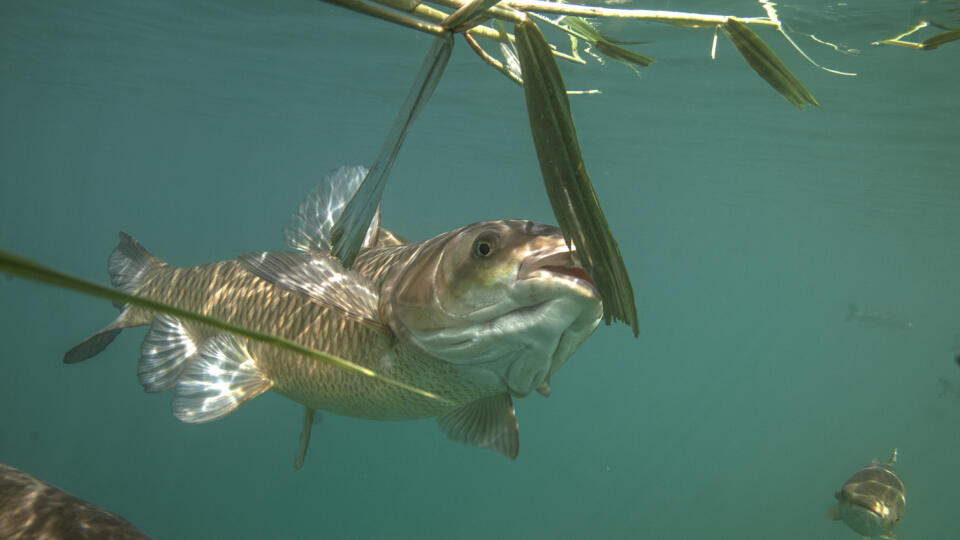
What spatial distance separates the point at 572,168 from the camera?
132 cm

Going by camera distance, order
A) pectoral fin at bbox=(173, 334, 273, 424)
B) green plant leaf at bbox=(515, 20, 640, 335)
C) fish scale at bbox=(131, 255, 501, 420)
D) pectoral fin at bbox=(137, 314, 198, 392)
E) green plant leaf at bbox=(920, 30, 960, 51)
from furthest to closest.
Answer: pectoral fin at bbox=(137, 314, 198, 392)
pectoral fin at bbox=(173, 334, 273, 424)
fish scale at bbox=(131, 255, 501, 420)
green plant leaf at bbox=(920, 30, 960, 51)
green plant leaf at bbox=(515, 20, 640, 335)

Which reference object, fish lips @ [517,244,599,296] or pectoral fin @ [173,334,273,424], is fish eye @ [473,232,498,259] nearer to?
fish lips @ [517,244,599,296]

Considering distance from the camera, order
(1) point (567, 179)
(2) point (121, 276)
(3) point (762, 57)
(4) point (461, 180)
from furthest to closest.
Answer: (4) point (461, 180) → (2) point (121, 276) → (3) point (762, 57) → (1) point (567, 179)

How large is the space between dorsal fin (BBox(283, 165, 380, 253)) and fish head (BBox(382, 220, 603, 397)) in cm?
123

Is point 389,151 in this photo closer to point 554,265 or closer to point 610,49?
point 554,265

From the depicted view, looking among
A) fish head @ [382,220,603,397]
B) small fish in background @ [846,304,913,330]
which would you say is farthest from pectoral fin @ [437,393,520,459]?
small fish in background @ [846,304,913,330]

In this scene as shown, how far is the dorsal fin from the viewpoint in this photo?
3.56 metres

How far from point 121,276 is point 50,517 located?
2.97 metres

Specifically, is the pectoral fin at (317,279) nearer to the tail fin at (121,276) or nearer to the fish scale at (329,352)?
the fish scale at (329,352)

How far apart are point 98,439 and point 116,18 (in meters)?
17.0

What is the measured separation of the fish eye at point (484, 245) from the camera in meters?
2.24

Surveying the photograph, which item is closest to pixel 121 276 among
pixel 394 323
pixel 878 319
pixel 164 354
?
pixel 164 354

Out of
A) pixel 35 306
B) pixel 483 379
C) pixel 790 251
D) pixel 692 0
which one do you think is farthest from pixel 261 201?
pixel 483 379

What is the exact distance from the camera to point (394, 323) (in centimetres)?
255
